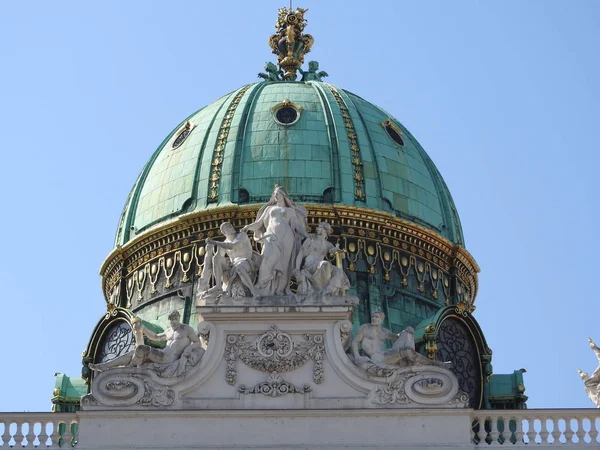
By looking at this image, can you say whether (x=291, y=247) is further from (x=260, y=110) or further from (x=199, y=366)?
(x=260, y=110)

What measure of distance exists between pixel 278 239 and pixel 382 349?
251 centimetres

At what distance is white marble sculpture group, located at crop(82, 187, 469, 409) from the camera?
36125 millimetres

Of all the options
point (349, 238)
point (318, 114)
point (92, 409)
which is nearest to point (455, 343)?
point (349, 238)

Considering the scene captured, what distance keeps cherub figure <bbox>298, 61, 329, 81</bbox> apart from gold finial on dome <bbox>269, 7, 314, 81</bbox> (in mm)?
188

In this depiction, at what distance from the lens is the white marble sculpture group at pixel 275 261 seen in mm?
36938

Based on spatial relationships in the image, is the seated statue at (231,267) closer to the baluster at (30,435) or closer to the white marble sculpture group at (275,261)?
the white marble sculpture group at (275,261)

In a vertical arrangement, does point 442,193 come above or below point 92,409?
above

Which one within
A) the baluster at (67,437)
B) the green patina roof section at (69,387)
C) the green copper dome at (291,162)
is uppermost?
the green copper dome at (291,162)

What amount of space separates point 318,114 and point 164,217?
372 cm

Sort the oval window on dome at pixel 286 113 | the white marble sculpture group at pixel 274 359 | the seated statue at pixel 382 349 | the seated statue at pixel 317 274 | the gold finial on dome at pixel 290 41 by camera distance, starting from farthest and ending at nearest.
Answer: the gold finial on dome at pixel 290 41 < the oval window on dome at pixel 286 113 < the seated statue at pixel 317 274 < the seated statue at pixel 382 349 < the white marble sculpture group at pixel 274 359

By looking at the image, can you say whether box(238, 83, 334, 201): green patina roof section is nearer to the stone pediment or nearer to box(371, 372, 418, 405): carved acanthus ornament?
the stone pediment

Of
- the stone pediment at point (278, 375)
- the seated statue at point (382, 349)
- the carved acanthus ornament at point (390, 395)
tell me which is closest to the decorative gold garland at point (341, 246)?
the seated statue at point (382, 349)

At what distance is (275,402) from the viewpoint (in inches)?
1420

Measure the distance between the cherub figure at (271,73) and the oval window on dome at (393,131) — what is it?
3105 mm
